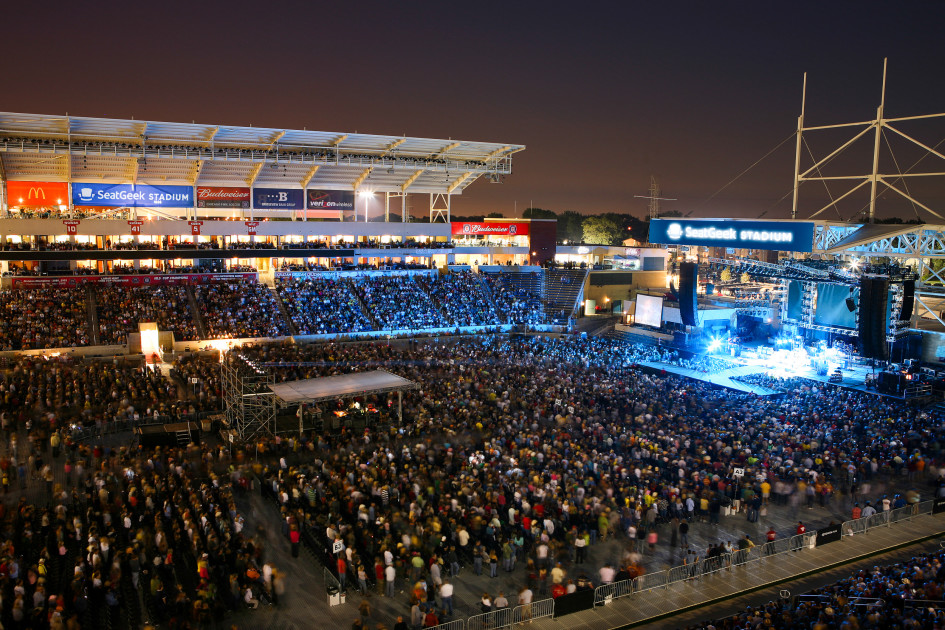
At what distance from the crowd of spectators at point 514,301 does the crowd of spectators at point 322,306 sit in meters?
8.79

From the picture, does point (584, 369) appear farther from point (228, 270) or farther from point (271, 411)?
point (228, 270)

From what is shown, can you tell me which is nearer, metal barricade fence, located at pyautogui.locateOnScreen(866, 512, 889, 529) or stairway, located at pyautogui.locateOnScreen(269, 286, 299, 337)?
metal barricade fence, located at pyautogui.locateOnScreen(866, 512, 889, 529)

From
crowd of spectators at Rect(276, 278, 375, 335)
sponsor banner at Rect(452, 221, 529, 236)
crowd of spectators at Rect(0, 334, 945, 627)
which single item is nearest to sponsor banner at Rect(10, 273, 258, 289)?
crowd of spectators at Rect(276, 278, 375, 335)

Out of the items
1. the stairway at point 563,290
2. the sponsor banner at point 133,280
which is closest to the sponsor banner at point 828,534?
the stairway at point 563,290

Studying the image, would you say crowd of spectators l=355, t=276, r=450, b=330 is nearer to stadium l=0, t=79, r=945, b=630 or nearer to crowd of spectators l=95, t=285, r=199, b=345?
stadium l=0, t=79, r=945, b=630

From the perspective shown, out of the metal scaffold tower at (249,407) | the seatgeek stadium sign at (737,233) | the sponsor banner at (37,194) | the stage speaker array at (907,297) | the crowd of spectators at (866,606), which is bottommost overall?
the crowd of spectators at (866,606)

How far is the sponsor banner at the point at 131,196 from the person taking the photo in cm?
3369

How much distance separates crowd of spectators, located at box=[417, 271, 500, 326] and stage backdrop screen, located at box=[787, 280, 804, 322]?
49.7 feet

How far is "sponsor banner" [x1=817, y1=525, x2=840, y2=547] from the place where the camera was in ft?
39.6

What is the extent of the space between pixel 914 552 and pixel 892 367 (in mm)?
14617

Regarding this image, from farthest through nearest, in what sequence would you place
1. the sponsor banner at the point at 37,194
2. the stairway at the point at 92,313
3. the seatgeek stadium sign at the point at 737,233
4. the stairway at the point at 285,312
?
the sponsor banner at the point at 37,194 < the stairway at the point at 285,312 < the stairway at the point at 92,313 < the seatgeek stadium sign at the point at 737,233

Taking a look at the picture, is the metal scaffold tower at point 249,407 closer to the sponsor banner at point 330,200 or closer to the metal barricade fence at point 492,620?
the metal barricade fence at point 492,620

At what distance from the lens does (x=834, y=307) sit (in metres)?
27.2

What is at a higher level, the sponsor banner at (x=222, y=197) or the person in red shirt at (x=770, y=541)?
the sponsor banner at (x=222, y=197)
